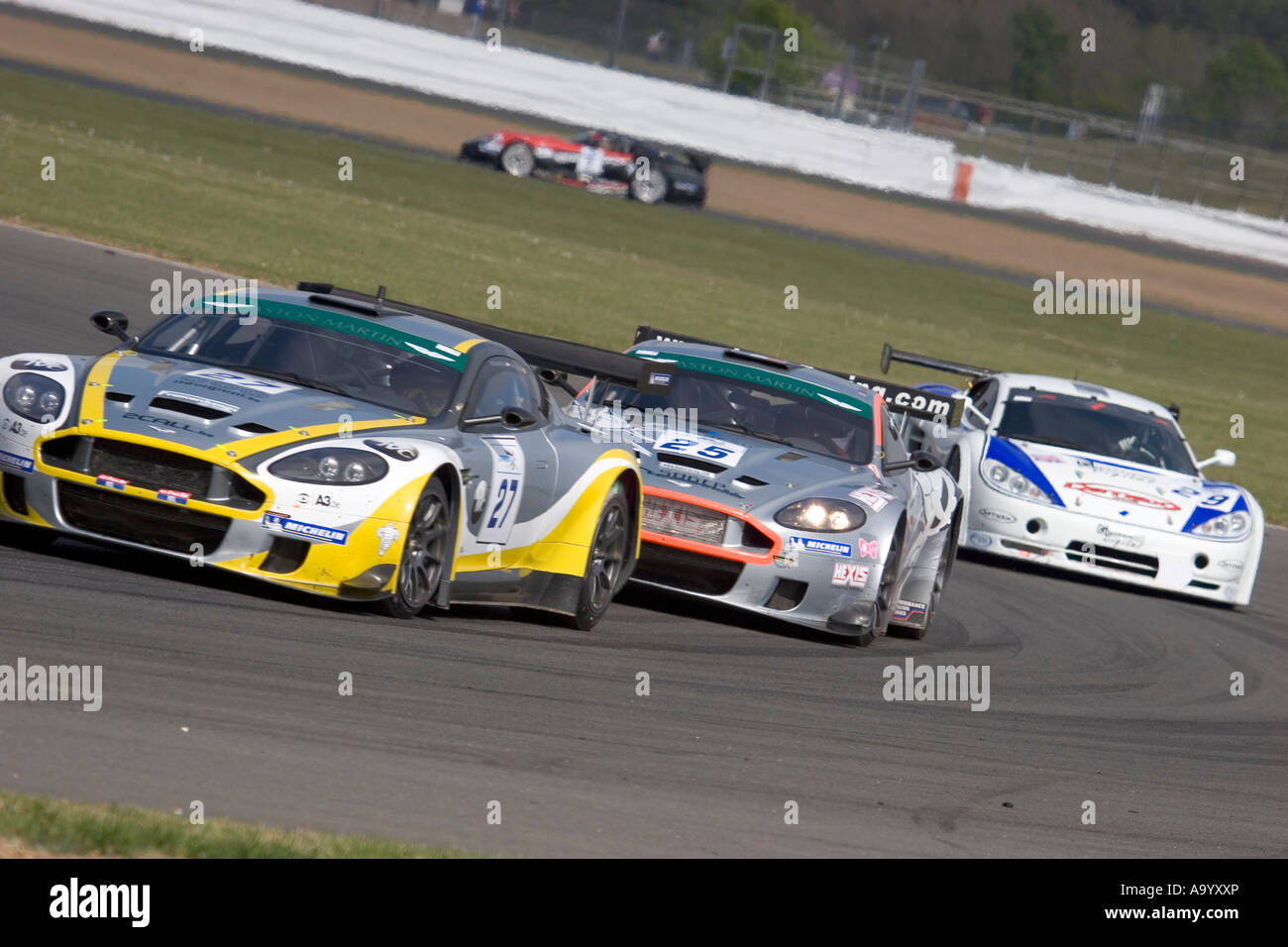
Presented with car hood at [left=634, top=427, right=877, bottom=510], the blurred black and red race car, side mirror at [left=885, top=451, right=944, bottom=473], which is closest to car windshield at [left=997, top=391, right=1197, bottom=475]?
side mirror at [left=885, top=451, right=944, bottom=473]

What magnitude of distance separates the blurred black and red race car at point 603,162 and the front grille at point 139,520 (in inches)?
1208

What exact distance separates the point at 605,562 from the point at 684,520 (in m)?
0.59

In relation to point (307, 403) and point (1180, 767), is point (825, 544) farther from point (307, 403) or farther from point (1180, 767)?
point (307, 403)

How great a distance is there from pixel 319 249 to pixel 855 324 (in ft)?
25.4

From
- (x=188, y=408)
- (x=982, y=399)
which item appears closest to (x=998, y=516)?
(x=982, y=399)

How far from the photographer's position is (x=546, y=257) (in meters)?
27.5

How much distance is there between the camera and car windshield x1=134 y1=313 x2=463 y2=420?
8352 mm

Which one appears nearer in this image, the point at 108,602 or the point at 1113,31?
the point at 108,602

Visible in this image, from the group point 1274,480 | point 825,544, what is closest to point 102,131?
point 1274,480

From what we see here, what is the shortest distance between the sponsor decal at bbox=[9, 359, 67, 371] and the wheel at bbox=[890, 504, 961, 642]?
4679 mm

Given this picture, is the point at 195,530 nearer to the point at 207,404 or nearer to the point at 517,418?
the point at 207,404

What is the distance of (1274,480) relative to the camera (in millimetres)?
21547

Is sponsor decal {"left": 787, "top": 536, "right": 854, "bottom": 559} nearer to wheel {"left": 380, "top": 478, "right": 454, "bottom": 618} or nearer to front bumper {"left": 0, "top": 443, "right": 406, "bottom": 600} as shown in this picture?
wheel {"left": 380, "top": 478, "right": 454, "bottom": 618}

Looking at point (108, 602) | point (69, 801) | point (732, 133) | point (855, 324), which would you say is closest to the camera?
point (69, 801)
